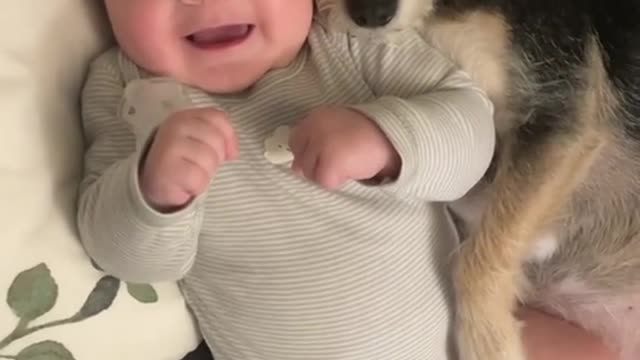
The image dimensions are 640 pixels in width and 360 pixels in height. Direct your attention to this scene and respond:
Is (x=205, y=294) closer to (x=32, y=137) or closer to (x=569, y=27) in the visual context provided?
(x=32, y=137)

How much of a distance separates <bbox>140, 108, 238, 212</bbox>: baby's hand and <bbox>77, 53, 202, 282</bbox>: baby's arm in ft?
0.13

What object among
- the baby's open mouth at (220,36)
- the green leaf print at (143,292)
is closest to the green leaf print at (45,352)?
the green leaf print at (143,292)

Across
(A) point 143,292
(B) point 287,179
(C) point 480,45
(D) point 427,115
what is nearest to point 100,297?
(A) point 143,292

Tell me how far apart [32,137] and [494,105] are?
0.56 metres

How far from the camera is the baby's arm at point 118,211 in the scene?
1205 mm

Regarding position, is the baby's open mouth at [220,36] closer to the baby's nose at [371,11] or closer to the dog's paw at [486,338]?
the baby's nose at [371,11]

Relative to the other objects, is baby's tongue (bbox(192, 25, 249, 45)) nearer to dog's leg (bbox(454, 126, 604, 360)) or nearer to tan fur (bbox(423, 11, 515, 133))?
tan fur (bbox(423, 11, 515, 133))

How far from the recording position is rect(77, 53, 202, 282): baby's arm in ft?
3.95

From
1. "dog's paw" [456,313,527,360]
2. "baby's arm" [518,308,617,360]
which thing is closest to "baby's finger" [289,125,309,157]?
"dog's paw" [456,313,527,360]

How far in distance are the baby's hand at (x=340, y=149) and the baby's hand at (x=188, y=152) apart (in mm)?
81

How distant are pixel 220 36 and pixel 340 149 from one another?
231 millimetres

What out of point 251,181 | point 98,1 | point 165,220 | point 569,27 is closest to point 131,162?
point 165,220

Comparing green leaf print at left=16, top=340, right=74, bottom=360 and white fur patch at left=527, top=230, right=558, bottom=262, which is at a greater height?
green leaf print at left=16, top=340, right=74, bottom=360

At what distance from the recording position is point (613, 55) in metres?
1.50
